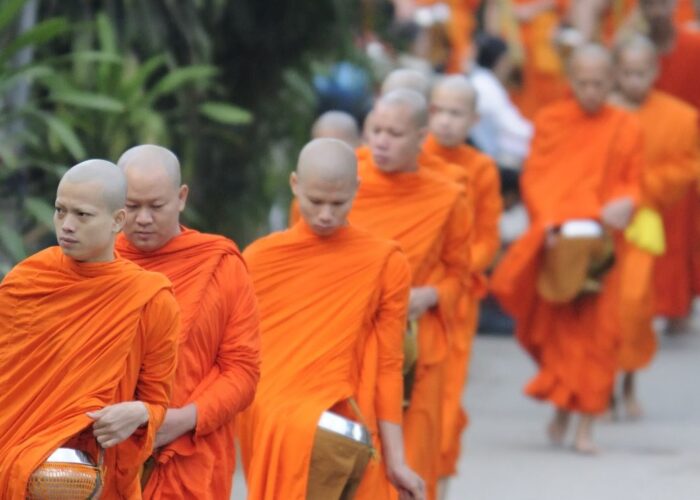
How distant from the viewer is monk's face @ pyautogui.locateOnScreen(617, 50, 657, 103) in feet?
34.6

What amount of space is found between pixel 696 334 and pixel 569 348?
4.06 m

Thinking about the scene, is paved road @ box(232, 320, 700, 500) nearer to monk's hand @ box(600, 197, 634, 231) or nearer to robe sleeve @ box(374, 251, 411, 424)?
monk's hand @ box(600, 197, 634, 231)

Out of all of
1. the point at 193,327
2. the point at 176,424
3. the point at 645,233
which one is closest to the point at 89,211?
the point at 193,327

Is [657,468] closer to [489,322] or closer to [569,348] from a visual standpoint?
[569,348]

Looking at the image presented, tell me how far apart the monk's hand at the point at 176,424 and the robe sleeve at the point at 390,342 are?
0.87m

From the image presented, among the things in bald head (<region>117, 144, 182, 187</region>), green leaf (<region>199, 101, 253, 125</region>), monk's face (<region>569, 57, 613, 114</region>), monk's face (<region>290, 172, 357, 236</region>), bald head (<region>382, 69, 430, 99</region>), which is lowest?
green leaf (<region>199, 101, 253, 125</region>)

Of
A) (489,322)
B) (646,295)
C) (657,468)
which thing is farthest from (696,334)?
(657,468)

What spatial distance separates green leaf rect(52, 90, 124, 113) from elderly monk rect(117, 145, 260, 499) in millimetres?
2861

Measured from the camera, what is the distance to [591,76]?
9.59m

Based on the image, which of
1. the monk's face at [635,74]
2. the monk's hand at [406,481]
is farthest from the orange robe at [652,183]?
the monk's hand at [406,481]

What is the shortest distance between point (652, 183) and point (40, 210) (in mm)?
3948

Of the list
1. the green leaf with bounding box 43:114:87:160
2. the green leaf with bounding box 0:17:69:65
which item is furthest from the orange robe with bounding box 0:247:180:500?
the green leaf with bounding box 0:17:69:65

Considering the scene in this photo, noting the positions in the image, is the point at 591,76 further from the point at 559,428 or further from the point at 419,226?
the point at 419,226

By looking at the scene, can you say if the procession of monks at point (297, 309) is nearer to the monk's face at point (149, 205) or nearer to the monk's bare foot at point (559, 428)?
the monk's face at point (149, 205)
